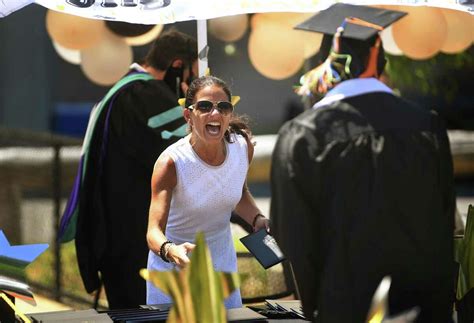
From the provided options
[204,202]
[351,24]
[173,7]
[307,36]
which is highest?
[351,24]

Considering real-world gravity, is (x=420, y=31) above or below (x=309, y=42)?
above

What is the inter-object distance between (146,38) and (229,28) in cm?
88

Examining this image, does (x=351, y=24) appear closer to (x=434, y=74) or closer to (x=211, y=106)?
(x=211, y=106)

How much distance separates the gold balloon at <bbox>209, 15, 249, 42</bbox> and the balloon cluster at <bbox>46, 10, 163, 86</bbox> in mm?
564

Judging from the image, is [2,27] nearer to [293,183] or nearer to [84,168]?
[84,168]

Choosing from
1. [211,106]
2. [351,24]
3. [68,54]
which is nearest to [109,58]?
[68,54]

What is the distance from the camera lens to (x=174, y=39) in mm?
5324

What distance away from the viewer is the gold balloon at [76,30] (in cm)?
610

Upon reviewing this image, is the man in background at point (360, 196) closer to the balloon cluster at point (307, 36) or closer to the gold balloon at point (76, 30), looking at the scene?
the balloon cluster at point (307, 36)

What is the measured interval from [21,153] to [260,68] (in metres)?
1.82

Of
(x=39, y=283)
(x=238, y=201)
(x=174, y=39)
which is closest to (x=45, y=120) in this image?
(x=39, y=283)

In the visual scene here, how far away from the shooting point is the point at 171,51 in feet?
17.5

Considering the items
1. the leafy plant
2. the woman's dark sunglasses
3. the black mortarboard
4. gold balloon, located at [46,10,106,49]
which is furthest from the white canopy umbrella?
gold balloon, located at [46,10,106,49]

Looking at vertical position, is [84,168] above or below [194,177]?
below
